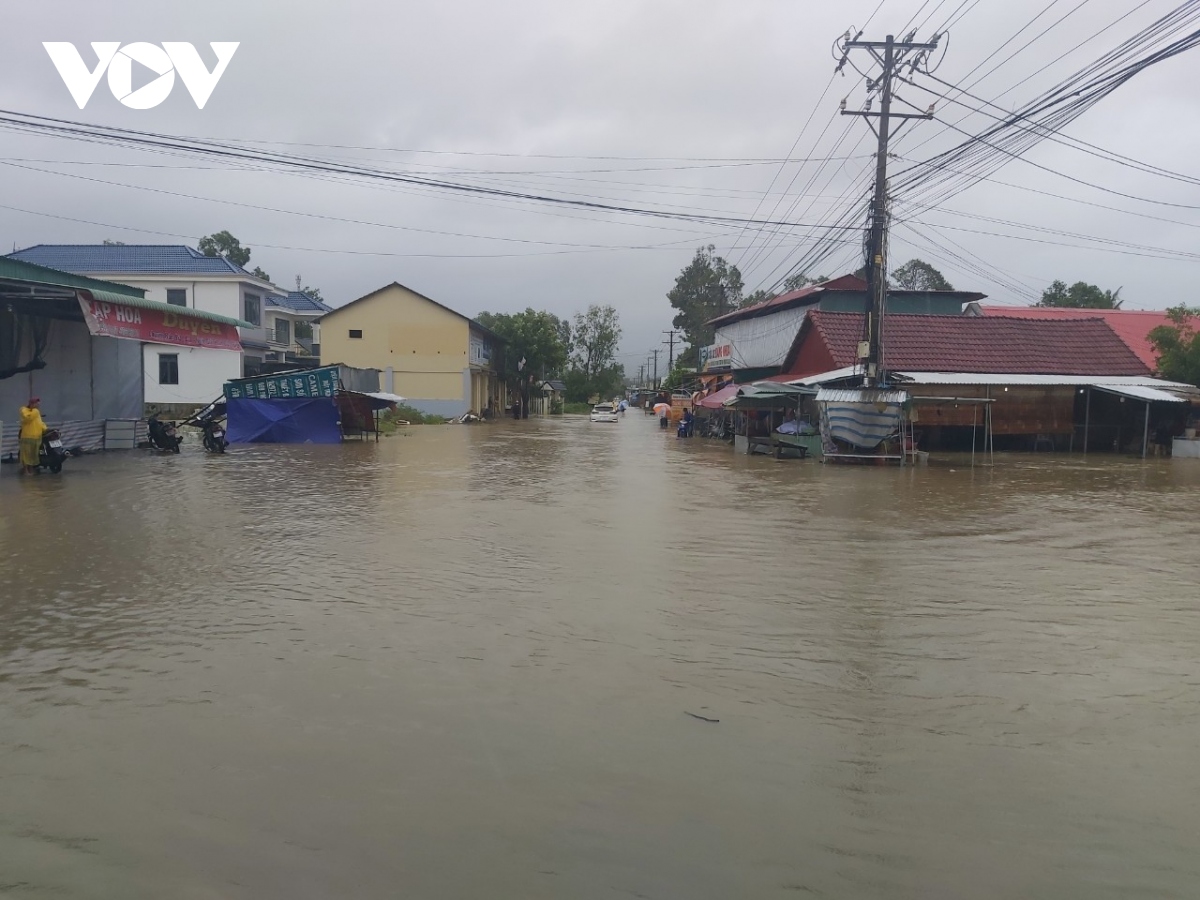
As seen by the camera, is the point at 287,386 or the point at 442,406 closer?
the point at 287,386

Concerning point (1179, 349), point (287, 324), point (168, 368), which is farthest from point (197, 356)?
point (1179, 349)

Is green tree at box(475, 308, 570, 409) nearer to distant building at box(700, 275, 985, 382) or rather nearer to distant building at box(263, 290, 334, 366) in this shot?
distant building at box(263, 290, 334, 366)

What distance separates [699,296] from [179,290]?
156 feet

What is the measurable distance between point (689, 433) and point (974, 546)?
29.7 metres

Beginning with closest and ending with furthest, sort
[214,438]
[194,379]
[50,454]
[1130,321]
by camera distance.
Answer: [50,454] < [214,438] < [1130,321] < [194,379]

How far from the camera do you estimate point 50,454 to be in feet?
58.0

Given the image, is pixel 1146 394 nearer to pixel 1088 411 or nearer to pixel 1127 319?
pixel 1088 411

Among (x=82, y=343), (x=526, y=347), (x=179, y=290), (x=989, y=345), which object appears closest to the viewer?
(x=82, y=343)

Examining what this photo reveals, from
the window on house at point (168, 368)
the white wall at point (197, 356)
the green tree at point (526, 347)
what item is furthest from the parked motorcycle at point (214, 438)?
the green tree at point (526, 347)

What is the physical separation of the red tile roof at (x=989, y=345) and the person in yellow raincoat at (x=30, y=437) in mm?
23244

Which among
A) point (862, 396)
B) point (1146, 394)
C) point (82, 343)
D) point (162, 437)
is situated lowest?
point (162, 437)

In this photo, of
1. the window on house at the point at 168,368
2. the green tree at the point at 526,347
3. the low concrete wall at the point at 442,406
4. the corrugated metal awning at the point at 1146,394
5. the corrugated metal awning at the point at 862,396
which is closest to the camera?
the corrugated metal awning at the point at 862,396

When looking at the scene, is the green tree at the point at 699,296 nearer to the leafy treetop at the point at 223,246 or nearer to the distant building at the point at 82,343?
the leafy treetop at the point at 223,246

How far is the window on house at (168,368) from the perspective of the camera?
43.1m
